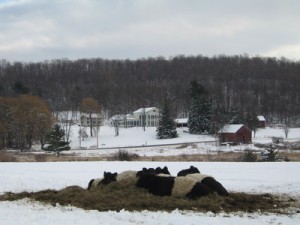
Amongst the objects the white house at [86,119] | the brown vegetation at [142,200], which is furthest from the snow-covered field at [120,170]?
the white house at [86,119]

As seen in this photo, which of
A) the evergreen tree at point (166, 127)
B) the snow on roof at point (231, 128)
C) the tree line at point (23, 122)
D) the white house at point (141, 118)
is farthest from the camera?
the white house at point (141, 118)

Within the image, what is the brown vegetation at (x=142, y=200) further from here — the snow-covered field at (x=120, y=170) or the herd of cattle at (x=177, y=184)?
the snow-covered field at (x=120, y=170)

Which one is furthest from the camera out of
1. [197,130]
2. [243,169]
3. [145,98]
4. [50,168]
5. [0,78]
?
[0,78]

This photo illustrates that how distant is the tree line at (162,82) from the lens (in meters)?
130

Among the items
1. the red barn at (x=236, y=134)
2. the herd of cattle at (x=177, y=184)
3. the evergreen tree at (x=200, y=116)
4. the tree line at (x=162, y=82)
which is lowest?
the herd of cattle at (x=177, y=184)

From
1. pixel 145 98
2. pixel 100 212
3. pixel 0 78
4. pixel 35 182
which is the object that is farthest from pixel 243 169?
pixel 0 78

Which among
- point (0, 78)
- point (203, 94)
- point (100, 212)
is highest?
point (0, 78)

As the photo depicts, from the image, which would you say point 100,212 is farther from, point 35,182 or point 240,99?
point 240,99

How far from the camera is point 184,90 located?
13700 cm

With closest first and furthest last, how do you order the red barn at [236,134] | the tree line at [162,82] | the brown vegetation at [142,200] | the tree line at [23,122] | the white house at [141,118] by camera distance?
the brown vegetation at [142,200] → the tree line at [23,122] → the red barn at [236,134] → the white house at [141,118] → the tree line at [162,82]

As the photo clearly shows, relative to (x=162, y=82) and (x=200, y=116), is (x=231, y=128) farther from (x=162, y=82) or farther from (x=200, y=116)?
(x=162, y=82)

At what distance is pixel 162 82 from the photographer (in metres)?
162

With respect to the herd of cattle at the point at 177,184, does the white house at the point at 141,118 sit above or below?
above

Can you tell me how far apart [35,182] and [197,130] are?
68.0 m
